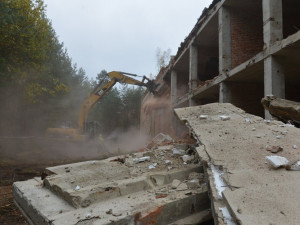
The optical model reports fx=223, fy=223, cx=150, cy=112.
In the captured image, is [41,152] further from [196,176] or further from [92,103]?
[196,176]

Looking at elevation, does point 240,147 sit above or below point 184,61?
below

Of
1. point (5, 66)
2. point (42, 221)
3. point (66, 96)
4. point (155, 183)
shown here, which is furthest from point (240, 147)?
point (66, 96)

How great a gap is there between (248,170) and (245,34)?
230 inches

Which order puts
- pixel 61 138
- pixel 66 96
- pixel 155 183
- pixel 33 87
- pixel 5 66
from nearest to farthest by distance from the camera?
pixel 155 183
pixel 5 66
pixel 61 138
pixel 33 87
pixel 66 96

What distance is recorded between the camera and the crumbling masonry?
4613 millimetres

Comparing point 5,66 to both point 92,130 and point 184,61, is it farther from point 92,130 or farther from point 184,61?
point 184,61

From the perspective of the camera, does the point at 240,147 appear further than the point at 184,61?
No

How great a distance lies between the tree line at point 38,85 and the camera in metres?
10.0

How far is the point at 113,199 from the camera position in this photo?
6.89 feet

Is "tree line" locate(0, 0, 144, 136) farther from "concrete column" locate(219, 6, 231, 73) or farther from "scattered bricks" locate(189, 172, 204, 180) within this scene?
"scattered bricks" locate(189, 172, 204, 180)

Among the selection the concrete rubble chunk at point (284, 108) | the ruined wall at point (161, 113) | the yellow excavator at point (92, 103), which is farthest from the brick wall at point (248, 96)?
the yellow excavator at point (92, 103)

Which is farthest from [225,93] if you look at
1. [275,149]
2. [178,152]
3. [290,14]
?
[275,149]

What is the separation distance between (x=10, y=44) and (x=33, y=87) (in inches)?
183

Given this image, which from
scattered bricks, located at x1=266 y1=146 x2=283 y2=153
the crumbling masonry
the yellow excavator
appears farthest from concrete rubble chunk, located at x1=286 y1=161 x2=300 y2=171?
the yellow excavator
